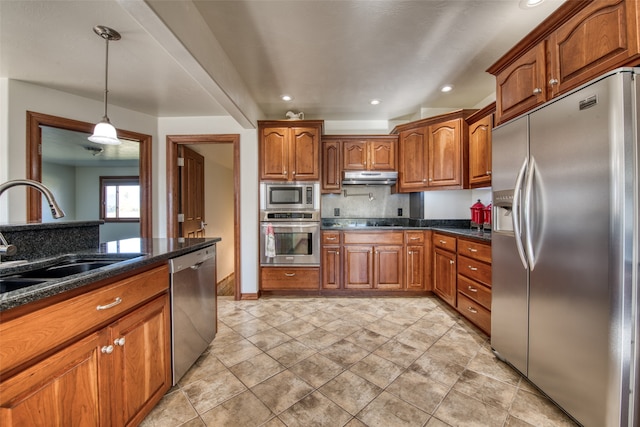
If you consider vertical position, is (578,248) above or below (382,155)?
below

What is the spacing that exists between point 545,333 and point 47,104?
451 centimetres

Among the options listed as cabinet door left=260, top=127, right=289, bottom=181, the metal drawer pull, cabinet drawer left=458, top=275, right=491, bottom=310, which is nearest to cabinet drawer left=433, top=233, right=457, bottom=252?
cabinet drawer left=458, top=275, right=491, bottom=310

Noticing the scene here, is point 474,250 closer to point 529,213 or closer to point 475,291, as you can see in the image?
point 475,291

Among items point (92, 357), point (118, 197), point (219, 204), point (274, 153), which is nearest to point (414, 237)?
point (274, 153)

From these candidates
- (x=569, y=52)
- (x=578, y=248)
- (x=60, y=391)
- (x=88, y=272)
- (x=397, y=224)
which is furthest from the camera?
(x=397, y=224)

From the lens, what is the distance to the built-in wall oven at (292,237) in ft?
10.4

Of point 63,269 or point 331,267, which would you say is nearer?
point 63,269

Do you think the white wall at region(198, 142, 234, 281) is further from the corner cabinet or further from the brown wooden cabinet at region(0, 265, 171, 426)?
the brown wooden cabinet at region(0, 265, 171, 426)

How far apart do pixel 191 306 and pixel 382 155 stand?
289cm

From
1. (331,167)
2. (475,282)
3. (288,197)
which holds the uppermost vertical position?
(331,167)

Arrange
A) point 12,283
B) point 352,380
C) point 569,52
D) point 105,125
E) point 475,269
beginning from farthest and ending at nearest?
point 475,269
point 105,125
point 352,380
point 569,52
point 12,283

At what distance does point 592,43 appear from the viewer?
124 cm

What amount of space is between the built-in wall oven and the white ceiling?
48.8 inches

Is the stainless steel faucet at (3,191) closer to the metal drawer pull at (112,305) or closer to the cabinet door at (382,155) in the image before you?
the metal drawer pull at (112,305)
